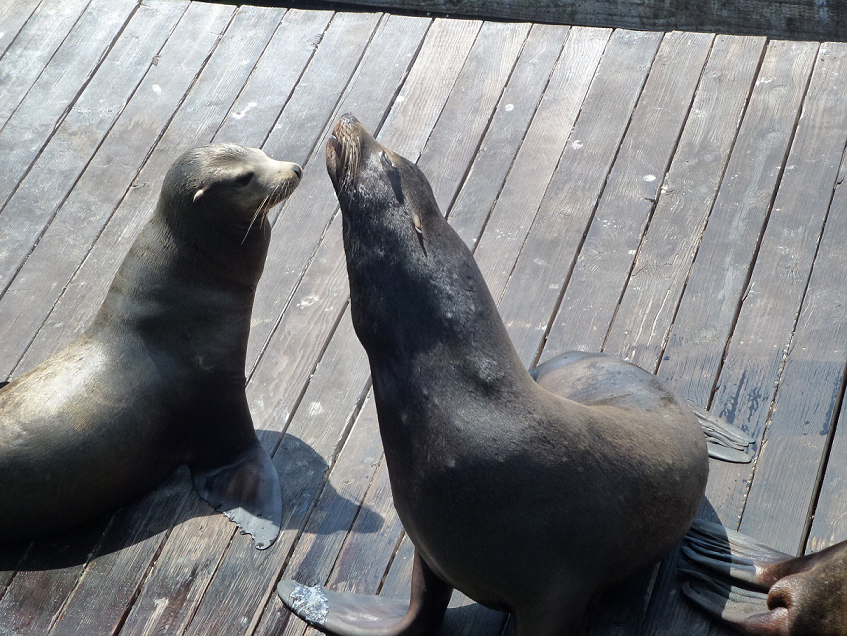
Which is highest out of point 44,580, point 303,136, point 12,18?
point 12,18

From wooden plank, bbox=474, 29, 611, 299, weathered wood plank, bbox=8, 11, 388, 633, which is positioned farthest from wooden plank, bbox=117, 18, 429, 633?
wooden plank, bbox=474, 29, 611, 299

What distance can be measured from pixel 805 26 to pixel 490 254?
312 cm

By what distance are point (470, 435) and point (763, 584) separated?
107 centimetres

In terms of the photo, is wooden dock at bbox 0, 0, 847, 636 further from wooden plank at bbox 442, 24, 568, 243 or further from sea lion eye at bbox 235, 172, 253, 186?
sea lion eye at bbox 235, 172, 253, 186

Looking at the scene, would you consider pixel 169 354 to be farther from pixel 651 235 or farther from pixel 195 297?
pixel 651 235

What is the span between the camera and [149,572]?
324 centimetres

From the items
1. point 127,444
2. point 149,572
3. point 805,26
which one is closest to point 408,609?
point 149,572

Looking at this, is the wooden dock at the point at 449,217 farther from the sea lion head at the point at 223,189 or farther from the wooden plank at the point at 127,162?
the sea lion head at the point at 223,189

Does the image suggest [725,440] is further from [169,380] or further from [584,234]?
[169,380]

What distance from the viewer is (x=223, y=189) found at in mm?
3367

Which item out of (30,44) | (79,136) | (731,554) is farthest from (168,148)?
(731,554)

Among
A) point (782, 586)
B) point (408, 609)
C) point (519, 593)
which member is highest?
point (519, 593)

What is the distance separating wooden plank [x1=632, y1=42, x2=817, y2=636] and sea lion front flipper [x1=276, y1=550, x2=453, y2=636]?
2.08 ft

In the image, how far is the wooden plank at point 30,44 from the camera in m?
5.24
